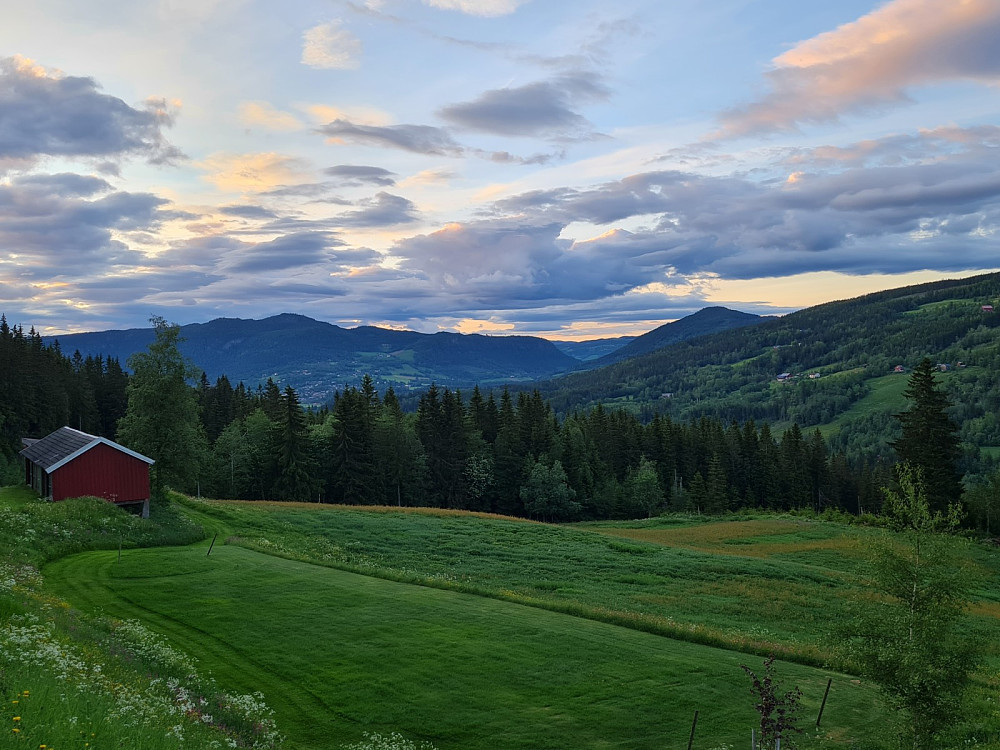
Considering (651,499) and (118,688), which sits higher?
(118,688)

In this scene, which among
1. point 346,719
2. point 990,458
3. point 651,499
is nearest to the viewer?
point 346,719

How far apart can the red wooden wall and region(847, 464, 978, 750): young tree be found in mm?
46781

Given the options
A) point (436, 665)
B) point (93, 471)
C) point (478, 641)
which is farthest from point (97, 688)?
point (93, 471)

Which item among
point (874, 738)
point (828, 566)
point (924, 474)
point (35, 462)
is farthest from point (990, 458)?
point (35, 462)

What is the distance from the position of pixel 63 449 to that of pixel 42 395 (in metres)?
58.6

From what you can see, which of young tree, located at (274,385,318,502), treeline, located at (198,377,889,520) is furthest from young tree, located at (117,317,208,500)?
young tree, located at (274,385,318,502)

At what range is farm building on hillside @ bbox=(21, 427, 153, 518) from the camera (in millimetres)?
43906

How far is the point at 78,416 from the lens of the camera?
10262 cm

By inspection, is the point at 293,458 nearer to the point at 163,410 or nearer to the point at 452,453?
the point at 452,453

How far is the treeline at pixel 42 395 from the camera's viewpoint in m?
85.5

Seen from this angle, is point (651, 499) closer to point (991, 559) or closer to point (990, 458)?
point (991, 559)

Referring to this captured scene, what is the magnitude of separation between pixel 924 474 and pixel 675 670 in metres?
51.2

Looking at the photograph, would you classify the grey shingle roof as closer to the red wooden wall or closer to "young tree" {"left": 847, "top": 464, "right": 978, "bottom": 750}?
the red wooden wall

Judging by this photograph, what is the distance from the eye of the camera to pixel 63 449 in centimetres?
4578
